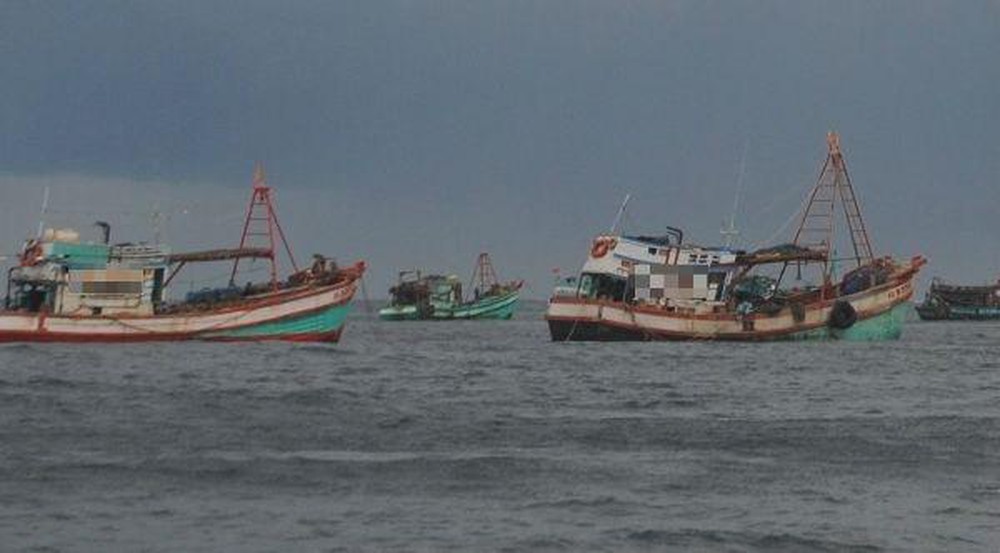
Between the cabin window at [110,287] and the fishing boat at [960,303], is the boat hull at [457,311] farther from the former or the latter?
the cabin window at [110,287]

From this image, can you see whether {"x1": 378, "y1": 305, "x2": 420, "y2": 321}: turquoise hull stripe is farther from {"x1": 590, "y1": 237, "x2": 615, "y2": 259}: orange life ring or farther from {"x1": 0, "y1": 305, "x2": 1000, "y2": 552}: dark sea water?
{"x1": 0, "y1": 305, "x2": 1000, "y2": 552}: dark sea water

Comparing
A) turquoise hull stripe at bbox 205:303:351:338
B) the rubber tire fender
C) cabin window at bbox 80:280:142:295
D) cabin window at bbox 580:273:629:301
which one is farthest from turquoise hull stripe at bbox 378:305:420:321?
cabin window at bbox 80:280:142:295

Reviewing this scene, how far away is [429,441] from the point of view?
1033 inches

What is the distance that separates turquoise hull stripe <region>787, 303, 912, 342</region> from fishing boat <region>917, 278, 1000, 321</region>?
79.3 m

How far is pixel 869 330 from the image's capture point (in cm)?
6638

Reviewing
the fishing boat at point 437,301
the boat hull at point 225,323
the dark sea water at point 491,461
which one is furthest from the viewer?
the fishing boat at point 437,301

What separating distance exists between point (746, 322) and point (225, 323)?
916 inches

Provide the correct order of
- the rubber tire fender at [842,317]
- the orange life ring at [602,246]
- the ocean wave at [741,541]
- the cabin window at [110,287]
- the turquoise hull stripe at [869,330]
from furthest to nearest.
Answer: the orange life ring at [602,246] < the turquoise hull stripe at [869,330] < the rubber tire fender at [842,317] < the cabin window at [110,287] < the ocean wave at [741,541]

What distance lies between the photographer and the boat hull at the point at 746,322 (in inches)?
2571

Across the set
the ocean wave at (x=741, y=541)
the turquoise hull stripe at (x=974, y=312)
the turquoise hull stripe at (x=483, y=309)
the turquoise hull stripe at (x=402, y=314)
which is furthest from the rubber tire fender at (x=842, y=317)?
the turquoise hull stripe at (x=974, y=312)

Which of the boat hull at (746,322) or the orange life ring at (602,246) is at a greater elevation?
the orange life ring at (602,246)

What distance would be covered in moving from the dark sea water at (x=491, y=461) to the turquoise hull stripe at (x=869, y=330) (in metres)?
19.3

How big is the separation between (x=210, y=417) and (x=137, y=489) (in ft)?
33.3

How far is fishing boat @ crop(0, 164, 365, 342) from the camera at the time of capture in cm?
5725
